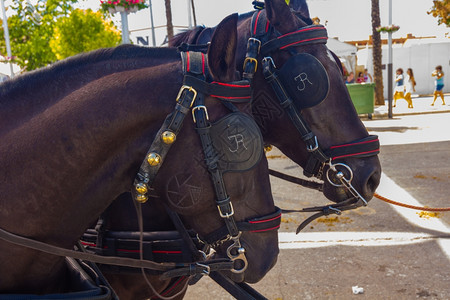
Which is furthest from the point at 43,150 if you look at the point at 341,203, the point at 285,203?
the point at 285,203

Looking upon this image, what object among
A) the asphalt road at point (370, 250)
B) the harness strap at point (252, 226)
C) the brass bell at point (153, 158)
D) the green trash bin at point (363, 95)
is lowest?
the asphalt road at point (370, 250)

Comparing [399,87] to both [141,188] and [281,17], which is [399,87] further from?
[141,188]

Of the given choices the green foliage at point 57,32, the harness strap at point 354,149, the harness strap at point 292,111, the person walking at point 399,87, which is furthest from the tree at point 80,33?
the person walking at point 399,87

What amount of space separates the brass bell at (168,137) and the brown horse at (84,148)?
1.8 inches

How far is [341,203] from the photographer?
86.4 inches

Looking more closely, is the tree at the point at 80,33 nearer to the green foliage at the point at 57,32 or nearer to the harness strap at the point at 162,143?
the green foliage at the point at 57,32

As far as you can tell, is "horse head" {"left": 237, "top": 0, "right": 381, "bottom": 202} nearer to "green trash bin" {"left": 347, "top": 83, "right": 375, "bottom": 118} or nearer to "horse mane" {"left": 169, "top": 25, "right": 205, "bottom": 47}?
"horse mane" {"left": 169, "top": 25, "right": 205, "bottom": 47}

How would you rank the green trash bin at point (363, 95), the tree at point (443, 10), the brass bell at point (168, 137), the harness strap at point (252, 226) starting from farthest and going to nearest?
the tree at point (443, 10) → the green trash bin at point (363, 95) → the harness strap at point (252, 226) → the brass bell at point (168, 137)

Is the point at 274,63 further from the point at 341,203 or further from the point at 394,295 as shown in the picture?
the point at 394,295

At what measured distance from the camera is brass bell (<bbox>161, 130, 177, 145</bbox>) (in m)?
1.31

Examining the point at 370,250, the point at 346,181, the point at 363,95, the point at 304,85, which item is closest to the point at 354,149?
the point at 346,181

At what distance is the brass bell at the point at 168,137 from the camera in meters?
1.31

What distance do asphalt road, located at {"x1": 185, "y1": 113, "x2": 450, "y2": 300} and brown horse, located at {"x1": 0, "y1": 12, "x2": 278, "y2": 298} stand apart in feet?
7.37

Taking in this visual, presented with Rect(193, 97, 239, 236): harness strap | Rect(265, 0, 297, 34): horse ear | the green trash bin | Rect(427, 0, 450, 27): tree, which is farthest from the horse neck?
Rect(427, 0, 450, 27): tree
